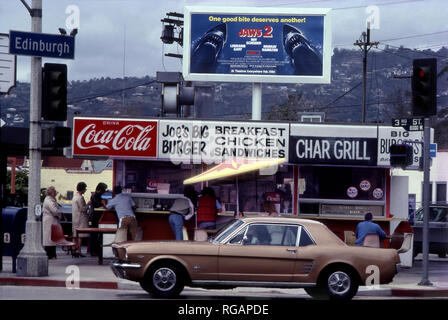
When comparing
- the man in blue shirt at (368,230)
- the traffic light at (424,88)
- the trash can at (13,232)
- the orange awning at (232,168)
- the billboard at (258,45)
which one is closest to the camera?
the trash can at (13,232)

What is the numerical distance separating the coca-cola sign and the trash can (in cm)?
478

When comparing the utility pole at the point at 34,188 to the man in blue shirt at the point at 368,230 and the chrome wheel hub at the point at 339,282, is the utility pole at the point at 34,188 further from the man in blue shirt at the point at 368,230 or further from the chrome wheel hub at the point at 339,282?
the man in blue shirt at the point at 368,230

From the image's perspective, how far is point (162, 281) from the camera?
48.0 ft

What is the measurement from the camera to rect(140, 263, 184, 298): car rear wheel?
14.6 metres

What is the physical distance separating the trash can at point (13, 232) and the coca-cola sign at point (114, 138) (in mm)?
4775

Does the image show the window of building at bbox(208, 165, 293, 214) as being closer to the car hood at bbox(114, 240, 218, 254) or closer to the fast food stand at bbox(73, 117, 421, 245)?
the fast food stand at bbox(73, 117, 421, 245)

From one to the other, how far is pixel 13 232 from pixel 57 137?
2371 millimetres

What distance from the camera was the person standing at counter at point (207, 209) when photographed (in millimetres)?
21656

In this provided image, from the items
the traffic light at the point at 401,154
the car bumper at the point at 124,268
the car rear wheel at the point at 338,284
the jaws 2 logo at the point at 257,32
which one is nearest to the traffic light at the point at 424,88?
the traffic light at the point at 401,154

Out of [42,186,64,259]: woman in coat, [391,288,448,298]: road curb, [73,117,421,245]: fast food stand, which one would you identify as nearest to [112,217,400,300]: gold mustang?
[391,288,448,298]: road curb

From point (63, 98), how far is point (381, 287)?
7.52m

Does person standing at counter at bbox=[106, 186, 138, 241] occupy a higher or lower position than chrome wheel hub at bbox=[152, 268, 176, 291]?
higher
